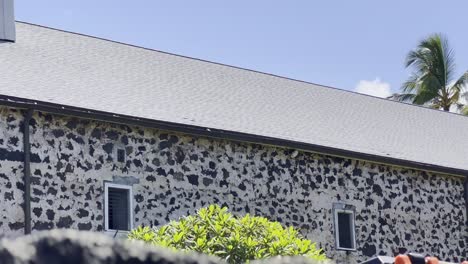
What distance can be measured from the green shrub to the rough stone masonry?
9.98 ft

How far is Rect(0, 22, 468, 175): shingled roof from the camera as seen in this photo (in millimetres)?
16000

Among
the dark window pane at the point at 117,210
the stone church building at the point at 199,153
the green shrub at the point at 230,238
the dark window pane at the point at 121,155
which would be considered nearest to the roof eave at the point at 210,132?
the stone church building at the point at 199,153

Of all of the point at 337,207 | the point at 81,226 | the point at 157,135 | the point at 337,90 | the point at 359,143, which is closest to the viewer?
the point at 81,226

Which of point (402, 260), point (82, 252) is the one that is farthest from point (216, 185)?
point (82, 252)

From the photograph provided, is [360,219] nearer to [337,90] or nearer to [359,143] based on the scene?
[359,143]

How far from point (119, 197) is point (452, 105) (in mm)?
28351

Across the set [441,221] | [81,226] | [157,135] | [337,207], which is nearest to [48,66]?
[157,135]


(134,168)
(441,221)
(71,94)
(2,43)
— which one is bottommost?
(441,221)

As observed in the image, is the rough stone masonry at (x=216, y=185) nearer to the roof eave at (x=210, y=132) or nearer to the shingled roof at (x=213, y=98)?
the roof eave at (x=210, y=132)

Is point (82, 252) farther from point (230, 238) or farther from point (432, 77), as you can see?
point (432, 77)

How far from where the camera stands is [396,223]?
1944 cm

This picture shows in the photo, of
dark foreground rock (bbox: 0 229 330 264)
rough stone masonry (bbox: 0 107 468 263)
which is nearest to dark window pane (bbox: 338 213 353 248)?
rough stone masonry (bbox: 0 107 468 263)

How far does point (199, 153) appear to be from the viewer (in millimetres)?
16516

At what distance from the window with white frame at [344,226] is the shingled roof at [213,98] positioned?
3.57 ft
